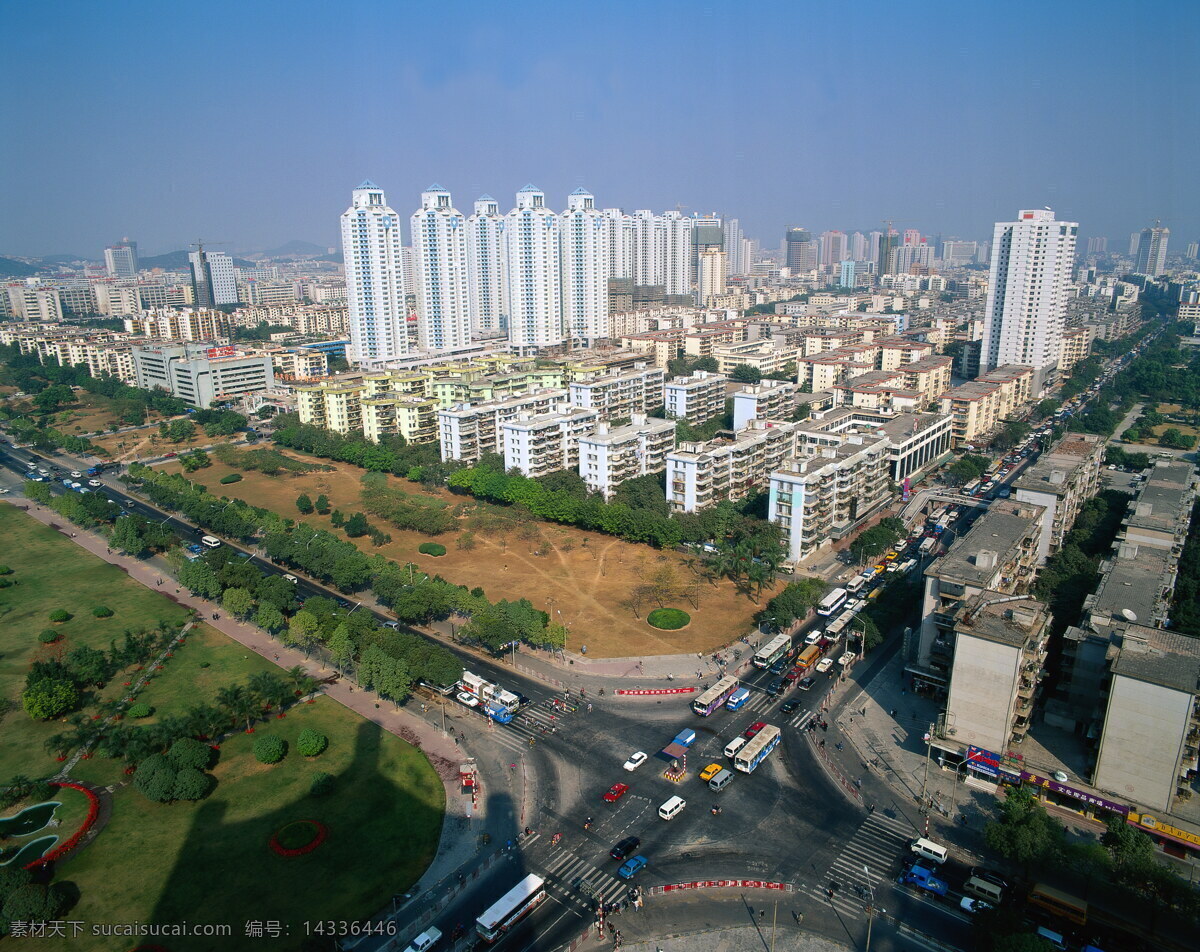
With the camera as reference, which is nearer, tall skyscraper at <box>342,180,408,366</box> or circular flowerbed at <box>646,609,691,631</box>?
circular flowerbed at <box>646,609,691,631</box>

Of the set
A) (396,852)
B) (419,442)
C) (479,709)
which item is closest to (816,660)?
(479,709)

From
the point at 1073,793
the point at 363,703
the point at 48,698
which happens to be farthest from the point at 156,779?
the point at 1073,793

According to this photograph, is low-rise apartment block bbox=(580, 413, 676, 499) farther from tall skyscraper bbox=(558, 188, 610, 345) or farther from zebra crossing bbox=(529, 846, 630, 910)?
tall skyscraper bbox=(558, 188, 610, 345)

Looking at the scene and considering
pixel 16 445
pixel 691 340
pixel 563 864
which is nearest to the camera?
pixel 563 864

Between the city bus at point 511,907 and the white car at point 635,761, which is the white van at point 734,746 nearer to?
the white car at point 635,761

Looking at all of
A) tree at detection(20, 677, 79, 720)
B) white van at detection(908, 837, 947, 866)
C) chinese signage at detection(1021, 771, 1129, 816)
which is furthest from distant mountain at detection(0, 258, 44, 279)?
chinese signage at detection(1021, 771, 1129, 816)

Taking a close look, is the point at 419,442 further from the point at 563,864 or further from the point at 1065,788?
the point at 1065,788
